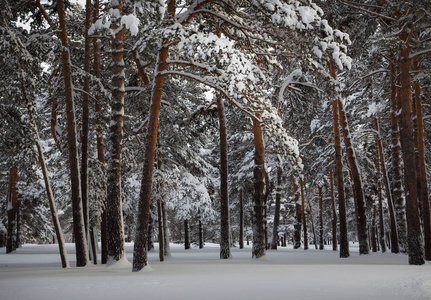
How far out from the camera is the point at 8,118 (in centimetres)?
1262

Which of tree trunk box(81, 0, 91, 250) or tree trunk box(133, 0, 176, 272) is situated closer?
tree trunk box(133, 0, 176, 272)

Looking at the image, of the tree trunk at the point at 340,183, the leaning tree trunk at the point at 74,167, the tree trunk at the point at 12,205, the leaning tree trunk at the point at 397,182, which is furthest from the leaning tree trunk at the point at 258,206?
the tree trunk at the point at 12,205

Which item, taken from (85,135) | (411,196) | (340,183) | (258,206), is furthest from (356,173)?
(85,135)

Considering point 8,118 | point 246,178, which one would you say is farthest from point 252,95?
point 246,178

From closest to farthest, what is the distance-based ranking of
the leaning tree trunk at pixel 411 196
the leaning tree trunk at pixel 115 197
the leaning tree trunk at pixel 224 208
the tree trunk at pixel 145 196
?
the tree trunk at pixel 145 196 < the leaning tree trunk at pixel 115 197 < the leaning tree trunk at pixel 411 196 < the leaning tree trunk at pixel 224 208

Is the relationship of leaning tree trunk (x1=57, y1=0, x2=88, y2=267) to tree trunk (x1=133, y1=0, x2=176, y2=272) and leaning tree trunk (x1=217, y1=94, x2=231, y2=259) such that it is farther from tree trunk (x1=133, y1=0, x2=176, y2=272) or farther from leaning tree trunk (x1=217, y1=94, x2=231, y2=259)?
leaning tree trunk (x1=217, y1=94, x2=231, y2=259)

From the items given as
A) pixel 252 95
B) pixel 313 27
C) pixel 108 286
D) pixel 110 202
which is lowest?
pixel 108 286

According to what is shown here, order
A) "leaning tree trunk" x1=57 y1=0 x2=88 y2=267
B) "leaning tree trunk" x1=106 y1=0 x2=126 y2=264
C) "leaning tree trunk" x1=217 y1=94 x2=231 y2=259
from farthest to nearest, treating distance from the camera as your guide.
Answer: "leaning tree trunk" x1=217 y1=94 x2=231 y2=259 < "leaning tree trunk" x1=57 y1=0 x2=88 y2=267 < "leaning tree trunk" x1=106 y1=0 x2=126 y2=264

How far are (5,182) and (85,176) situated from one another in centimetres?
2095

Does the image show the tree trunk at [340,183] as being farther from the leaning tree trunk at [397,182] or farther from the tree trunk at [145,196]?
the tree trunk at [145,196]

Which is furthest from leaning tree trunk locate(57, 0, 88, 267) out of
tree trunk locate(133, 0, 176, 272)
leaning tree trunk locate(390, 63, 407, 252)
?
leaning tree trunk locate(390, 63, 407, 252)

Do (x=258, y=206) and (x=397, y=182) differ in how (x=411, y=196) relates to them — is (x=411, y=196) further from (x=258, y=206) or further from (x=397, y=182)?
(x=258, y=206)

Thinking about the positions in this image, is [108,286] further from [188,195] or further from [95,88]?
[188,195]

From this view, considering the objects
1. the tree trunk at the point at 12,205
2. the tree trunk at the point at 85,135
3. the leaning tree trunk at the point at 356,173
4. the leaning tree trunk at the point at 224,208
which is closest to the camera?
the tree trunk at the point at 85,135
